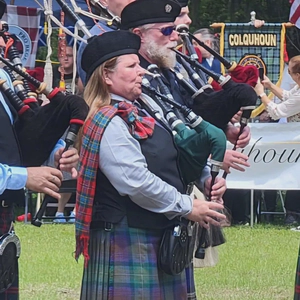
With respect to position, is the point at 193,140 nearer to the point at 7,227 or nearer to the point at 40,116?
the point at 40,116

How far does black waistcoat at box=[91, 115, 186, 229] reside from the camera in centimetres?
329

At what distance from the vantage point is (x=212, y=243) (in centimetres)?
445

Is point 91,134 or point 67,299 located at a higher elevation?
point 91,134

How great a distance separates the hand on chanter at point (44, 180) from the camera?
9.99 feet

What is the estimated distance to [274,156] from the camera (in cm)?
842

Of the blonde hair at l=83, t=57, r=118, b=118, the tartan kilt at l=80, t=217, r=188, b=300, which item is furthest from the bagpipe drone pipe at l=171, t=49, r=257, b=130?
the tartan kilt at l=80, t=217, r=188, b=300

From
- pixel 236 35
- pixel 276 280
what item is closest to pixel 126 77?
pixel 276 280

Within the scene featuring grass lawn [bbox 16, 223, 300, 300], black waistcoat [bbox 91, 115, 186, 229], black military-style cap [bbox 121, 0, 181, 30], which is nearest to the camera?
black waistcoat [bbox 91, 115, 186, 229]

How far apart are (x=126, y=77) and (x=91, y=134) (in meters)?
0.26

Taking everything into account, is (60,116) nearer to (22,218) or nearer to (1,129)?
(1,129)

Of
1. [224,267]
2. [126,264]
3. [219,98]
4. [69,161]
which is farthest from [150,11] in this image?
[224,267]

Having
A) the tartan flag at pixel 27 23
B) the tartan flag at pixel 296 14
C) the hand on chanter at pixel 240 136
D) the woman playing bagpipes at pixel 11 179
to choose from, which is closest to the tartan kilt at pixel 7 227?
the woman playing bagpipes at pixel 11 179

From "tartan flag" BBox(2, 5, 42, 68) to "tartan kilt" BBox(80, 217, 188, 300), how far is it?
23.3 feet

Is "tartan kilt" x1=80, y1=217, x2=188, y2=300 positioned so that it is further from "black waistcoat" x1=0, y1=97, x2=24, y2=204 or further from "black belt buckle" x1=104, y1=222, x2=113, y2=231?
"black waistcoat" x1=0, y1=97, x2=24, y2=204
